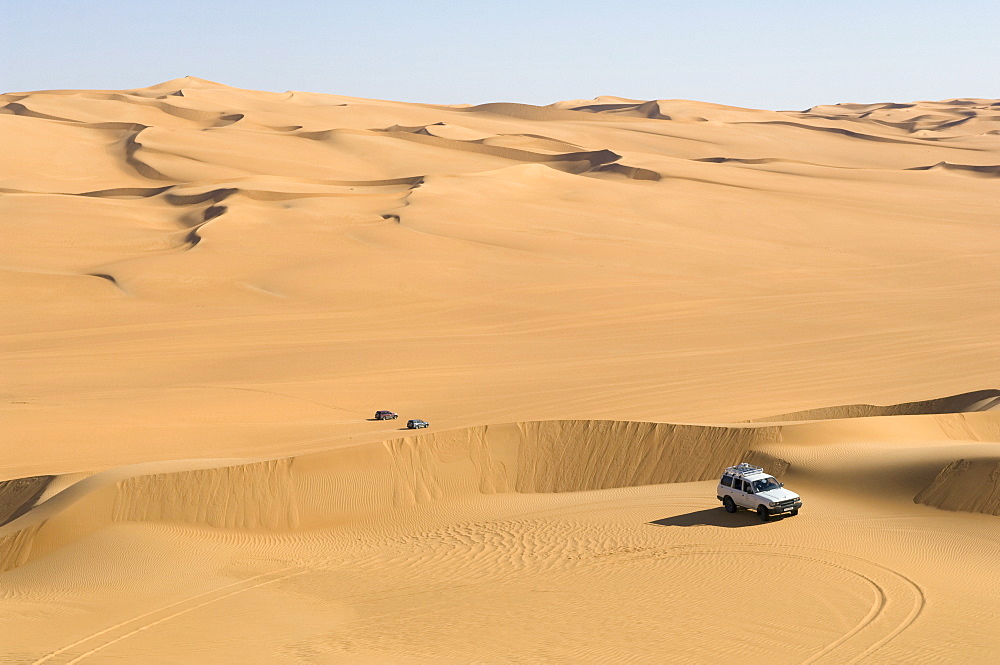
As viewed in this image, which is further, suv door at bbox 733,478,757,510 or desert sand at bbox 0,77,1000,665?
suv door at bbox 733,478,757,510

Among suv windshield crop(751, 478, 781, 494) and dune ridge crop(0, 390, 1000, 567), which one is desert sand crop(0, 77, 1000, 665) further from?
suv windshield crop(751, 478, 781, 494)

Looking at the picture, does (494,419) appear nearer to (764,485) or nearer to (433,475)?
(433,475)

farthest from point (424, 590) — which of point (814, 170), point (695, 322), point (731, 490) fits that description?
point (814, 170)

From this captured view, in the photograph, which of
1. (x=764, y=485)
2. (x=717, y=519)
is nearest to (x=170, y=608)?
(x=717, y=519)

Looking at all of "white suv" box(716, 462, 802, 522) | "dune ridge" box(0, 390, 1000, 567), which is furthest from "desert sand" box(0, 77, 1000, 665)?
"white suv" box(716, 462, 802, 522)

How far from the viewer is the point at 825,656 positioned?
10.3m

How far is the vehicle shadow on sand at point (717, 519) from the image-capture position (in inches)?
586

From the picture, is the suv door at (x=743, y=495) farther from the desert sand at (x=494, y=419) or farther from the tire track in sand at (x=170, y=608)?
the tire track in sand at (x=170, y=608)

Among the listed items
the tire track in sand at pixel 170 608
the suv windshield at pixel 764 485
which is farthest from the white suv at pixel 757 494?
the tire track in sand at pixel 170 608

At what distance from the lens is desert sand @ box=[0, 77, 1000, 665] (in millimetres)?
12055

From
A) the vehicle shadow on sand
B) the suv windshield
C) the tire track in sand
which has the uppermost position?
the suv windshield

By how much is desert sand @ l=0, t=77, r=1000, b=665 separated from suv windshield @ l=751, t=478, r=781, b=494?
508 mm

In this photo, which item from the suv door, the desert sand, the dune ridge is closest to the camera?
the desert sand

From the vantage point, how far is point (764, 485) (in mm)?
14953
